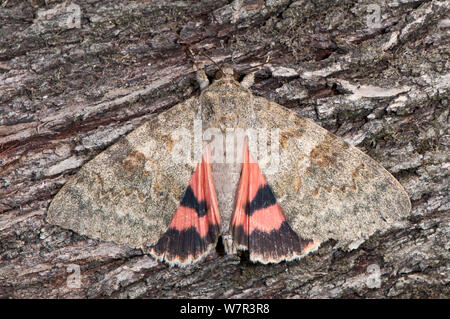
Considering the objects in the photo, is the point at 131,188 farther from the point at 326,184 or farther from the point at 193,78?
the point at 326,184

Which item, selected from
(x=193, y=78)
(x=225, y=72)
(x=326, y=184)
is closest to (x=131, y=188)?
(x=193, y=78)

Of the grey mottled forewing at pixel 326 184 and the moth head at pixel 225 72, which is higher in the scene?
the moth head at pixel 225 72

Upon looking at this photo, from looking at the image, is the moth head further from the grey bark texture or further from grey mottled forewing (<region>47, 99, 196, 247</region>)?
grey mottled forewing (<region>47, 99, 196, 247</region>)

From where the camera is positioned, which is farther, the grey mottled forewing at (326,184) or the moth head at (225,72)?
the moth head at (225,72)

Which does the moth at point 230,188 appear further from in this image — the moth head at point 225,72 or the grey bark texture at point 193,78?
the grey bark texture at point 193,78

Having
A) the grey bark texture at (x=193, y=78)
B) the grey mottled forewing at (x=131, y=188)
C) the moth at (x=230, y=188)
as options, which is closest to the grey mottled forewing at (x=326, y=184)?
the moth at (x=230, y=188)

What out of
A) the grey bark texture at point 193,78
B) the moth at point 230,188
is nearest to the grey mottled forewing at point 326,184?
the moth at point 230,188
